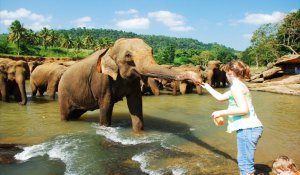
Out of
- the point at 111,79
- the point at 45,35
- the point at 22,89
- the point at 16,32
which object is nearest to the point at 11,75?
the point at 22,89

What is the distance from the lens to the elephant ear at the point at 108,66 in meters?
7.55

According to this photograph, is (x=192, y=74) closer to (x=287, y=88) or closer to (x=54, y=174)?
(x=54, y=174)

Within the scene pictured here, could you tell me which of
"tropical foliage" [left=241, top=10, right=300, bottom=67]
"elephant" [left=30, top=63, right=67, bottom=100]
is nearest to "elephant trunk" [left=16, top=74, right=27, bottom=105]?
"elephant" [left=30, top=63, right=67, bottom=100]

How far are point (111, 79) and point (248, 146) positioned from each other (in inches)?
173

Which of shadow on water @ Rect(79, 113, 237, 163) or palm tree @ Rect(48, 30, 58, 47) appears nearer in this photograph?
shadow on water @ Rect(79, 113, 237, 163)

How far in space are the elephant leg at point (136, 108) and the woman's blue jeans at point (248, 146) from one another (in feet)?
13.5

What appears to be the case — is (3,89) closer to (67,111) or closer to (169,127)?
(67,111)

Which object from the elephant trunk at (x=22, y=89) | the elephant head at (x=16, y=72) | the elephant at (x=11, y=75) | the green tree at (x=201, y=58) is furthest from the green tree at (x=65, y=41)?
the elephant trunk at (x=22, y=89)

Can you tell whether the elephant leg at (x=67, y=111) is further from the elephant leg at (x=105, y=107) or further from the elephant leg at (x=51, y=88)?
the elephant leg at (x=51, y=88)

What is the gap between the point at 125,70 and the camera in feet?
24.6

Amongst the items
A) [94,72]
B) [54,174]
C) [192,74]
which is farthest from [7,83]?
[192,74]

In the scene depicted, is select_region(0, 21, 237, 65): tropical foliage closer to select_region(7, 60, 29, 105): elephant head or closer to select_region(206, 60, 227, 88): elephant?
select_region(206, 60, 227, 88): elephant

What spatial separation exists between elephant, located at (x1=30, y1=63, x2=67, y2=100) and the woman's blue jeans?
45.5 ft

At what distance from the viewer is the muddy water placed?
5.82 meters
